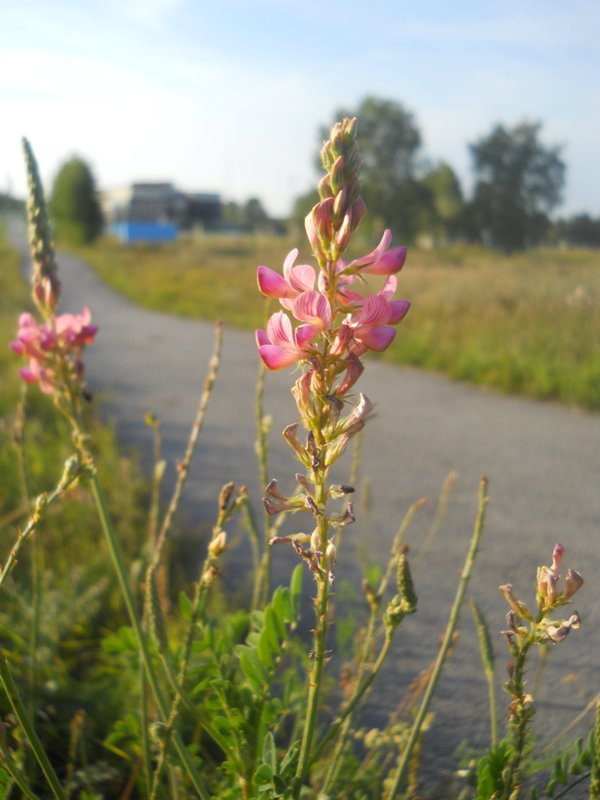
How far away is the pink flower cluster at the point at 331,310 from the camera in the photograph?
3.33ft

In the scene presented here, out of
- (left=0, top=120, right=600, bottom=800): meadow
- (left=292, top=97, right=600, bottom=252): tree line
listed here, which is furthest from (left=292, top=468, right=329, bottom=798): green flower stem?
(left=292, top=97, right=600, bottom=252): tree line

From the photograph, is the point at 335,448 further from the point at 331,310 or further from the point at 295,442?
the point at 331,310

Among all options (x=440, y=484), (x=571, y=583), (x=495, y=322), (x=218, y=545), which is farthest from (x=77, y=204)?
(x=571, y=583)

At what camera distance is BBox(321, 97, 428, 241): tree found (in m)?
45.3

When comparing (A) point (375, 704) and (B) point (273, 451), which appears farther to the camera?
(B) point (273, 451)

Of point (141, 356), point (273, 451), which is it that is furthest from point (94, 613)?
point (141, 356)

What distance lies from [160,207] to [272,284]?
78.9 m

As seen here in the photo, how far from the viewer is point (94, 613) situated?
3.00 m

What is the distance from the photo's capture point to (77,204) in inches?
2074

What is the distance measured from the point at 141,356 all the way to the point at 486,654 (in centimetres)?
920

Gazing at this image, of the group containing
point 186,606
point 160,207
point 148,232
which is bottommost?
point 186,606

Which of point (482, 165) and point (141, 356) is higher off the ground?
point (482, 165)

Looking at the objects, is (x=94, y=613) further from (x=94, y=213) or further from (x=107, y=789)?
(x=94, y=213)

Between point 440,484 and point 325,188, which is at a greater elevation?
→ point 325,188
